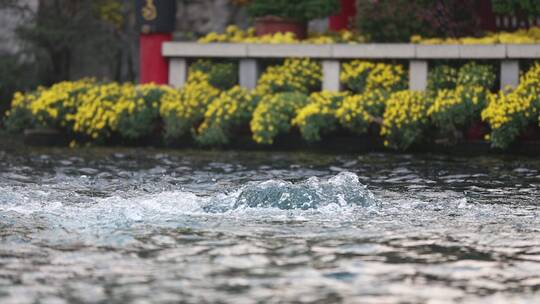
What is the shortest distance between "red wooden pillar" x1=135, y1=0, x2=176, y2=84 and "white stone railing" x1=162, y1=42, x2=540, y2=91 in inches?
7.8

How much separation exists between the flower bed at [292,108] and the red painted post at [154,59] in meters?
0.58

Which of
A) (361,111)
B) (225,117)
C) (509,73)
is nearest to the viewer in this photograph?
(361,111)

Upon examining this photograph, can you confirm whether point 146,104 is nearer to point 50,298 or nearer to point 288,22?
point 288,22

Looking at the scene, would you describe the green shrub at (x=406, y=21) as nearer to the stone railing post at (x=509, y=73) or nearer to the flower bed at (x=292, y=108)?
the flower bed at (x=292, y=108)

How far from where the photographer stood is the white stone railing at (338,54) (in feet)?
67.9

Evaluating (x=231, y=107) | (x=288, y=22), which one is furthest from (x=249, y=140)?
(x=288, y=22)

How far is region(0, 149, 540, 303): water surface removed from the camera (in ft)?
31.0

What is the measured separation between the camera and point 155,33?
23234mm

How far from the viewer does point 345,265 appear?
34.0 feet

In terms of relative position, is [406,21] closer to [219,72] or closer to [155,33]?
[219,72]

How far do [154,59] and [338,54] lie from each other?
3.44 m

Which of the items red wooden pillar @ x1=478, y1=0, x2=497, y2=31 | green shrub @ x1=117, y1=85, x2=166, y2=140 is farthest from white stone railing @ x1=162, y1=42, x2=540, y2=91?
red wooden pillar @ x1=478, y1=0, x2=497, y2=31

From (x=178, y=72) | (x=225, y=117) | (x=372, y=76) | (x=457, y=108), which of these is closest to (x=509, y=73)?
(x=457, y=108)

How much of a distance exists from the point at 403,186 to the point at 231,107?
606 centimetres
